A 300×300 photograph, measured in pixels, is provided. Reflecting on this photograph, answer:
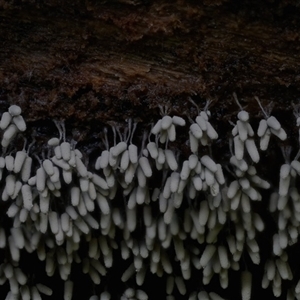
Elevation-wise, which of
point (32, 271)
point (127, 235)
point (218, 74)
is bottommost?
point (32, 271)

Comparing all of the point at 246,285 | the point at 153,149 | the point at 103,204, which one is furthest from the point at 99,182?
the point at 246,285

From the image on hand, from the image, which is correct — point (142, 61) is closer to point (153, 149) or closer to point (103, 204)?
point (153, 149)

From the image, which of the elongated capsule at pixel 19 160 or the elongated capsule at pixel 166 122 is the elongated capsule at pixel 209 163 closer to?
the elongated capsule at pixel 166 122

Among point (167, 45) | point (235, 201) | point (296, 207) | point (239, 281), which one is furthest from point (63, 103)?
point (239, 281)

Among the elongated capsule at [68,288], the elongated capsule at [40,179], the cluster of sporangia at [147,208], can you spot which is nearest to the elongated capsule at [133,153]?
the cluster of sporangia at [147,208]

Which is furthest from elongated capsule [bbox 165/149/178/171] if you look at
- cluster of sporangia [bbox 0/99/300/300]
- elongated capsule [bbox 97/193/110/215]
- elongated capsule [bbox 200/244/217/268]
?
elongated capsule [bbox 200/244/217/268]

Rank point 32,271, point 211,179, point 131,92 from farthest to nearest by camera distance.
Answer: point 32,271, point 131,92, point 211,179

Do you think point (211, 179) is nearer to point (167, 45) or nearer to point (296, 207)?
point (296, 207)
